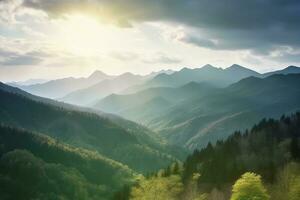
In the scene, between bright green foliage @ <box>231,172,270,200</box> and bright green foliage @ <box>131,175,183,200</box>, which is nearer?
bright green foliage @ <box>231,172,270,200</box>

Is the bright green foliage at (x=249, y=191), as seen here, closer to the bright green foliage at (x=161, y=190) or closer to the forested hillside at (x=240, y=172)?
the forested hillside at (x=240, y=172)

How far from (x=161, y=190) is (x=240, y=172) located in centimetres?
2994

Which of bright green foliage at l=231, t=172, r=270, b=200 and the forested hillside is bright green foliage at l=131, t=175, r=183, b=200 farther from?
bright green foliage at l=231, t=172, r=270, b=200

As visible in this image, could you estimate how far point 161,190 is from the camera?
116m

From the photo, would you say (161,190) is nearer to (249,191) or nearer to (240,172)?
(240,172)

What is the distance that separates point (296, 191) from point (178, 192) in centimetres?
3924

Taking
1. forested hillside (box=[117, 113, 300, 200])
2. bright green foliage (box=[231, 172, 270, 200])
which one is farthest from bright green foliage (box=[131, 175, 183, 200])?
bright green foliage (box=[231, 172, 270, 200])

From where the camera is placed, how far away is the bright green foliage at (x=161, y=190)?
115125mm

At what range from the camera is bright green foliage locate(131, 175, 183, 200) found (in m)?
115

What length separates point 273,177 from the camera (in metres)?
123

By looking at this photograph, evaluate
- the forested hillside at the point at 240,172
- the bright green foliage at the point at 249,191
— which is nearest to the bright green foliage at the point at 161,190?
the forested hillside at the point at 240,172

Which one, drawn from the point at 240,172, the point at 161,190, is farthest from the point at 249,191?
the point at 240,172

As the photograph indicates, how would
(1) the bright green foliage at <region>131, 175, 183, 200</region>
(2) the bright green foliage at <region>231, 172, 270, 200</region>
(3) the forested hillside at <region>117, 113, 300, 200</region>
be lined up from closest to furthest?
(2) the bright green foliage at <region>231, 172, 270, 200</region> < (3) the forested hillside at <region>117, 113, 300, 200</region> < (1) the bright green foliage at <region>131, 175, 183, 200</region>

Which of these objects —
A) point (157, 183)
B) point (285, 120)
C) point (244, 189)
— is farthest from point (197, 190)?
point (285, 120)
